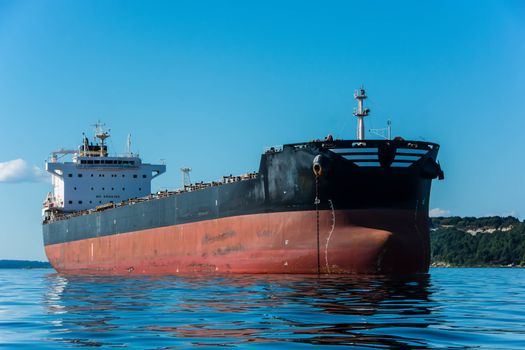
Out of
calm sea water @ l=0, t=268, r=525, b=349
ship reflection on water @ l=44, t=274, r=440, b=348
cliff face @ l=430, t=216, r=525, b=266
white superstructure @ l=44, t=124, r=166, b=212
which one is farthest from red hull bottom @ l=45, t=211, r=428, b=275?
cliff face @ l=430, t=216, r=525, b=266

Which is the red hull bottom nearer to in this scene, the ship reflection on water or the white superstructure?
the ship reflection on water

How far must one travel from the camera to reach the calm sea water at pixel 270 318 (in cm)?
945

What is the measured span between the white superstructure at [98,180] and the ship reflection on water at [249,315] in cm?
2570

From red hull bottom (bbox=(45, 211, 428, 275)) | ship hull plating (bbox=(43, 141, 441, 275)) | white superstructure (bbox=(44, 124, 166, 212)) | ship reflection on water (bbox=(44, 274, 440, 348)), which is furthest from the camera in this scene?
white superstructure (bbox=(44, 124, 166, 212))

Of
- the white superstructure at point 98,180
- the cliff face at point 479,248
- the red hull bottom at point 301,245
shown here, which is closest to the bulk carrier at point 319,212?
the red hull bottom at point 301,245

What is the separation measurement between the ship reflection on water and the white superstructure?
25.7 meters

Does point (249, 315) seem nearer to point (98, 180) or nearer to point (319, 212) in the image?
point (319, 212)

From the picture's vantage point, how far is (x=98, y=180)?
44.4 meters

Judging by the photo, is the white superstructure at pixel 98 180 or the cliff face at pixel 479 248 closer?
the white superstructure at pixel 98 180

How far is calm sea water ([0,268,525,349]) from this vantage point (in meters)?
9.45

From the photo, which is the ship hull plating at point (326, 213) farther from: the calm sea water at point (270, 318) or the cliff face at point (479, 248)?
the cliff face at point (479, 248)

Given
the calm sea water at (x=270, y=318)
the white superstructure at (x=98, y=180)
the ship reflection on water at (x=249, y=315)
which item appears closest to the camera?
the calm sea water at (x=270, y=318)

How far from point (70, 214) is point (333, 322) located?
114ft

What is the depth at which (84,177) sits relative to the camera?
4422 cm
